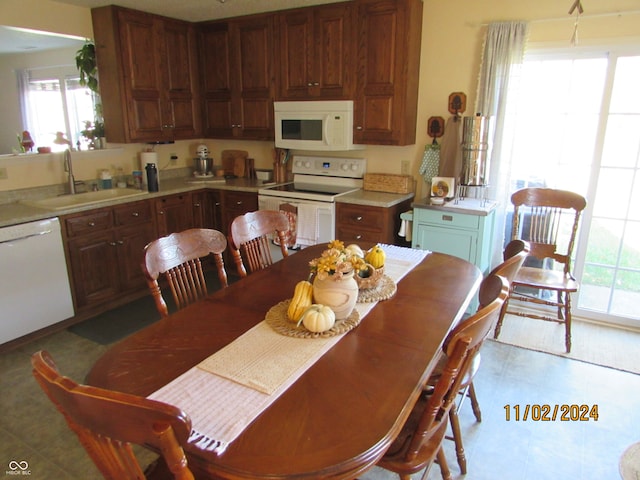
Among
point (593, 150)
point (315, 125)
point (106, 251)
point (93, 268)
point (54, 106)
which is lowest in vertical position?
point (93, 268)

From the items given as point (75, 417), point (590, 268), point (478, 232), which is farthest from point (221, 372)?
point (590, 268)

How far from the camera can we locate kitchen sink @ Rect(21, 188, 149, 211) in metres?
3.32

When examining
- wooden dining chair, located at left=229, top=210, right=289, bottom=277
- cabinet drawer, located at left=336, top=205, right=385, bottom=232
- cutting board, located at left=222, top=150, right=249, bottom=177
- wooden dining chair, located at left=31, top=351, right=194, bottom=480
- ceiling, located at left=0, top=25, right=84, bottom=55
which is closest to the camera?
wooden dining chair, located at left=31, top=351, right=194, bottom=480

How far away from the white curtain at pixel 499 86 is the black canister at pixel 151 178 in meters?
2.75

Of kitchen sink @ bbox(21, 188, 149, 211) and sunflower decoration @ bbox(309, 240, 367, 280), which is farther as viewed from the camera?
kitchen sink @ bbox(21, 188, 149, 211)

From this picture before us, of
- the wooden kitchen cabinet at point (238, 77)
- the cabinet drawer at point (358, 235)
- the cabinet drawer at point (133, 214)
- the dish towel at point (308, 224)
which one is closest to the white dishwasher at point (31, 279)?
the cabinet drawer at point (133, 214)

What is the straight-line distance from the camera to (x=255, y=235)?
7.95 ft

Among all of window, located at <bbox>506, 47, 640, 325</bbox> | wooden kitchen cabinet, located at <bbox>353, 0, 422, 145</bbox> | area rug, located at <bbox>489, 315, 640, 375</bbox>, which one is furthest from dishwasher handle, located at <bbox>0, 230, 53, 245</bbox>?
window, located at <bbox>506, 47, 640, 325</bbox>

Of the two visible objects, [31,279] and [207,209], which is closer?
[31,279]

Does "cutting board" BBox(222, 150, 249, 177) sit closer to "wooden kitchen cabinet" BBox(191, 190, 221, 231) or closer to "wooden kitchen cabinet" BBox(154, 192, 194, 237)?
"wooden kitchen cabinet" BBox(191, 190, 221, 231)

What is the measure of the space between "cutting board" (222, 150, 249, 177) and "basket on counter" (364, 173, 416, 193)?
1417 millimetres

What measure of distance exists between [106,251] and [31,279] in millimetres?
586

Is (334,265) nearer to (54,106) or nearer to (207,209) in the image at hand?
(207,209)
